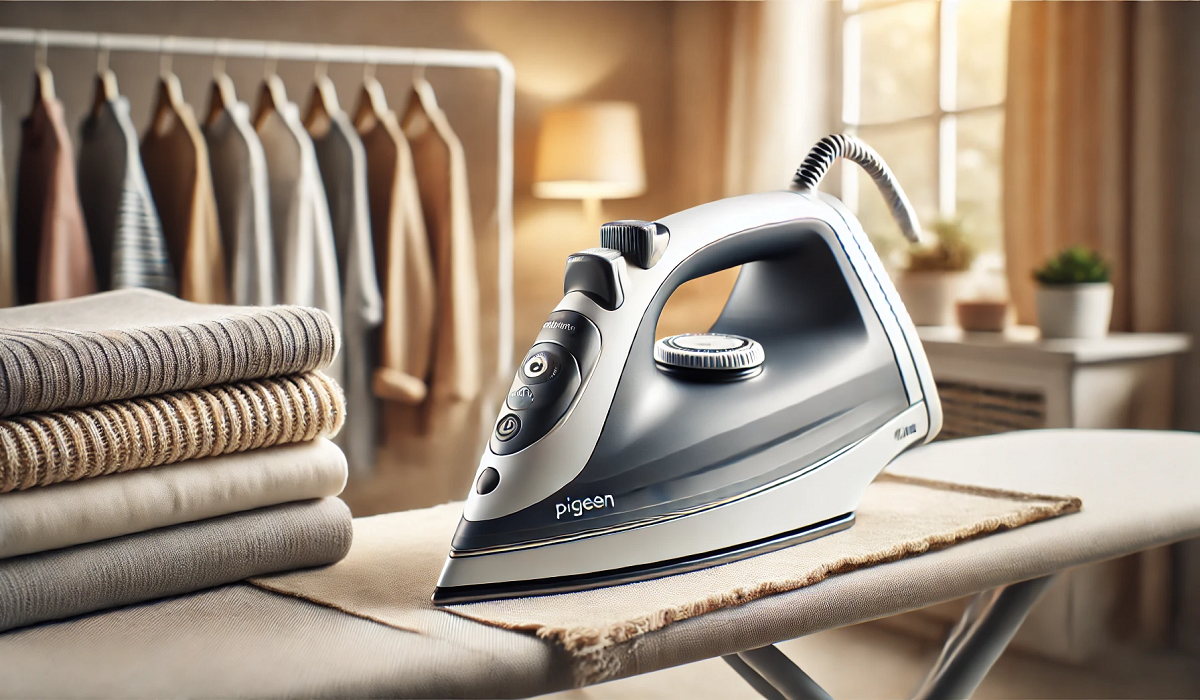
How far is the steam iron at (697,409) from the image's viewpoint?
506mm

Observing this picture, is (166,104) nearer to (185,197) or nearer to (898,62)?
(185,197)

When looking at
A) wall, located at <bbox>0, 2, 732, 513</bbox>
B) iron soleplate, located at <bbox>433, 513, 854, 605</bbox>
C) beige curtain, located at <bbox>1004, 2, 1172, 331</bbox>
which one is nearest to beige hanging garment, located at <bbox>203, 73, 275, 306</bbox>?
wall, located at <bbox>0, 2, 732, 513</bbox>

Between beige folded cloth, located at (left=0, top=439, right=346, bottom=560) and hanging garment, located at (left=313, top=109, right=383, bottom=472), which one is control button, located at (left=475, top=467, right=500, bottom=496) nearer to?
beige folded cloth, located at (left=0, top=439, right=346, bottom=560)

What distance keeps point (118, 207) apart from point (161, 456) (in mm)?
1169

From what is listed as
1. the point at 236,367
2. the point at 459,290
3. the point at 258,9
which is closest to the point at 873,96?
the point at 459,290

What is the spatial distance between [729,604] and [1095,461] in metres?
0.51

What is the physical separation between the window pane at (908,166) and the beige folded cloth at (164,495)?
1717mm

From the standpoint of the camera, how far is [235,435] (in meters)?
0.53

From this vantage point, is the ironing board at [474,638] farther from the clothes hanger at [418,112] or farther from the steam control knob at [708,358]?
the clothes hanger at [418,112]

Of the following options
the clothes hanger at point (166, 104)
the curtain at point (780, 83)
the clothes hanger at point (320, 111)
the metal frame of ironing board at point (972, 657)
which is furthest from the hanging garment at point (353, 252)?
the metal frame of ironing board at point (972, 657)

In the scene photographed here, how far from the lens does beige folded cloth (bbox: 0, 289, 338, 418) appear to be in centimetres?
46

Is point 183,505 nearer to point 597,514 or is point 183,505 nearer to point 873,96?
point 597,514

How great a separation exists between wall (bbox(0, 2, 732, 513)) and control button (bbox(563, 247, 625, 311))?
57.6 inches

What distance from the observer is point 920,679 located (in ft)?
5.56
